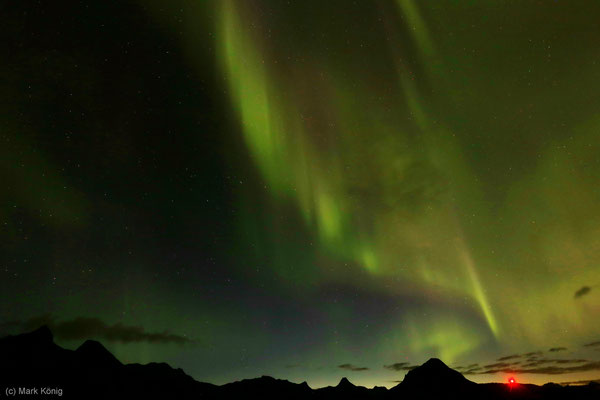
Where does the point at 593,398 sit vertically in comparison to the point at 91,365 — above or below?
below

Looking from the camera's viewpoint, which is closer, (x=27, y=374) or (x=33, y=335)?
(x=27, y=374)

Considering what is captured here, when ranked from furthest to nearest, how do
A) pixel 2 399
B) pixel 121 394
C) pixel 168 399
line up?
pixel 168 399, pixel 121 394, pixel 2 399

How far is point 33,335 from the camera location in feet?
487

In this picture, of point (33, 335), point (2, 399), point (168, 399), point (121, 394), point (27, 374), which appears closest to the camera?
point (2, 399)

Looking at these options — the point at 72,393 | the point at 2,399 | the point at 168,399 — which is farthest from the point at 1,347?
the point at 168,399

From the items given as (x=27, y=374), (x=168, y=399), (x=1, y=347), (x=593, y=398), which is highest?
(x=1, y=347)

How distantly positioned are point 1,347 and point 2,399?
41905 mm

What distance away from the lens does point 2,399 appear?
106 metres

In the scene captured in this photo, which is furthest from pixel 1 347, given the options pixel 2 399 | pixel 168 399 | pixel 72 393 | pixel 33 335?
pixel 168 399

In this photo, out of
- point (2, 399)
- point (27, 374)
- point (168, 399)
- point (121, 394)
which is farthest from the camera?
point (168, 399)

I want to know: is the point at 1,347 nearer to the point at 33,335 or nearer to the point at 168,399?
the point at 33,335

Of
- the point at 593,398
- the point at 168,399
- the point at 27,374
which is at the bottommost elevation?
the point at 593,398

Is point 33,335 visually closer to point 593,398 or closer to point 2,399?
point 2,399

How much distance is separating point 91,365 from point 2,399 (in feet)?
198
